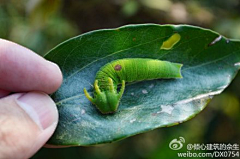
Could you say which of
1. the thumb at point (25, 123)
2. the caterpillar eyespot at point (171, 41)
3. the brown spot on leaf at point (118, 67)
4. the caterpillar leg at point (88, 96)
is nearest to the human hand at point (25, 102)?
the thumb at point (25, 123)

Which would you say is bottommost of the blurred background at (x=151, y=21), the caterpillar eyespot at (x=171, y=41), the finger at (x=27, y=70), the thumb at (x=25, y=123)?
the thumb at (x=25, y=123)

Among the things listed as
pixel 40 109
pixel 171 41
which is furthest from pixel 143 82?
pixel 40 109

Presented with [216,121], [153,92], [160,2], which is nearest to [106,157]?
[216,121]

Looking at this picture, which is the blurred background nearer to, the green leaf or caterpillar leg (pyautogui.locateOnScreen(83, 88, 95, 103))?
the green leaf

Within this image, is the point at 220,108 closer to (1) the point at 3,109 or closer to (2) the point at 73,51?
(2) the point at 73,51

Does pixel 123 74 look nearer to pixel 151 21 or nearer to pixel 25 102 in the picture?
pixel 25 102

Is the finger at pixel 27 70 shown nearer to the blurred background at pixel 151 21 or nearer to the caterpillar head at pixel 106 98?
the caterpillar head at pixel 106 98

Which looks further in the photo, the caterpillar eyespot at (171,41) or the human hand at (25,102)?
the caterpillar eyespot at (171,41)
